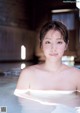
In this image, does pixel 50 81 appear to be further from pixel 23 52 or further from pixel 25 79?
pixel 23 52

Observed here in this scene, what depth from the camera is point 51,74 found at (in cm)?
120

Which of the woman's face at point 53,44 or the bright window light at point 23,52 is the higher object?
the woman's face at point 53,44

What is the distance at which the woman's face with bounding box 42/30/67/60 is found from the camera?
3.70ft

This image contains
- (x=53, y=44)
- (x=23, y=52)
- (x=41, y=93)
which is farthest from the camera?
Result: (x=23, y=52)

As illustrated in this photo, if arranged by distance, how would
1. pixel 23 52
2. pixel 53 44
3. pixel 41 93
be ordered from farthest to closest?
pixel 23 52 → pixel 41 93 → pixel 53 44

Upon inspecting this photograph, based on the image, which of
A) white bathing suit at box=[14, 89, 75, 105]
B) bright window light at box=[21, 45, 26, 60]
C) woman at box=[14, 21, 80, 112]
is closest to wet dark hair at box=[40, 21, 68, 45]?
woman at box=[14, 21, 80, 112]

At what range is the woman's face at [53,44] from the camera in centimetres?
113

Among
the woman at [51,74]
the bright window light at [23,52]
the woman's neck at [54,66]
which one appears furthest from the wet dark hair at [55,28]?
the bright window light at [23,52]

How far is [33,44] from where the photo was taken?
12.7 m

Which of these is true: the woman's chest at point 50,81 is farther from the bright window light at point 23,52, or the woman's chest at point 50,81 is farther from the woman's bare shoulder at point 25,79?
the bright window light at point 23,52

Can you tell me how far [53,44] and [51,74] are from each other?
14 centimetres

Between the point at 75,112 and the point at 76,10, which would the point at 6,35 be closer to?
the point at 76,10

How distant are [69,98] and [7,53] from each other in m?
9.91

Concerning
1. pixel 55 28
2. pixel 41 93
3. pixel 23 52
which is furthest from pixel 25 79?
pixel 23 52
